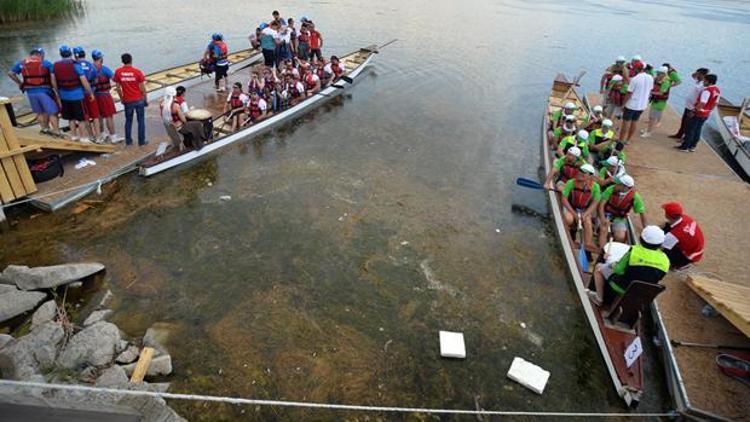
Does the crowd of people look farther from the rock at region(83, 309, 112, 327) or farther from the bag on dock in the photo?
the bag on dock

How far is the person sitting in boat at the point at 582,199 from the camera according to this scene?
861 centimetres

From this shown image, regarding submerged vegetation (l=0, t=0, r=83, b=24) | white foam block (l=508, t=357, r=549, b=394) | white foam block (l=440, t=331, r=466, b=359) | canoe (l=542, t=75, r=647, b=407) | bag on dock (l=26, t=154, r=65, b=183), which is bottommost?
white foam block (l=508, t=357, r=549, b=394)

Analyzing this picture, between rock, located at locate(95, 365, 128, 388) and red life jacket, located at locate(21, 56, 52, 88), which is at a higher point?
red life jacket, located at locate(21, 56, 52, 88)

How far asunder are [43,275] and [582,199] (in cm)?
963

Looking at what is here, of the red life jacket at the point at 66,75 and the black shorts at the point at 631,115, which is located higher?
the red life jacket at the point at 66,75

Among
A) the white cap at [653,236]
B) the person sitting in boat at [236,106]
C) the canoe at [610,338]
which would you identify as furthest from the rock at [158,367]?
the person sitting in boat at [236,106]

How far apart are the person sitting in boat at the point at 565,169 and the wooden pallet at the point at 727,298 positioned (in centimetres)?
316

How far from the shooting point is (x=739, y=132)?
14.6 m

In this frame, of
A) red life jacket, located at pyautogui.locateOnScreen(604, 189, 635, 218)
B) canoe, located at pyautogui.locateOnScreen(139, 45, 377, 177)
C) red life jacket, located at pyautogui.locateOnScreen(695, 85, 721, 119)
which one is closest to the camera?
red life jacket, located at pyautogui.locateOnScreen(604, 189, 635, 218)

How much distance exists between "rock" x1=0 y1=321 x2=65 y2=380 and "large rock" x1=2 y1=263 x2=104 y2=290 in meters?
1.06

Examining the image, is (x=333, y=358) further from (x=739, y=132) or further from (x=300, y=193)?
(x=739, y=132)

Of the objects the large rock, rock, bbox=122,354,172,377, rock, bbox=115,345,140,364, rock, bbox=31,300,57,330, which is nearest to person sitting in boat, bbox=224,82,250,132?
the large rock

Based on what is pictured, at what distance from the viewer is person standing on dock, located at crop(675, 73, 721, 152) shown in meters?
11.7

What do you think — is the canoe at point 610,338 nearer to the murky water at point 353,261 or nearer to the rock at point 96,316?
the murky water at point 353,261
